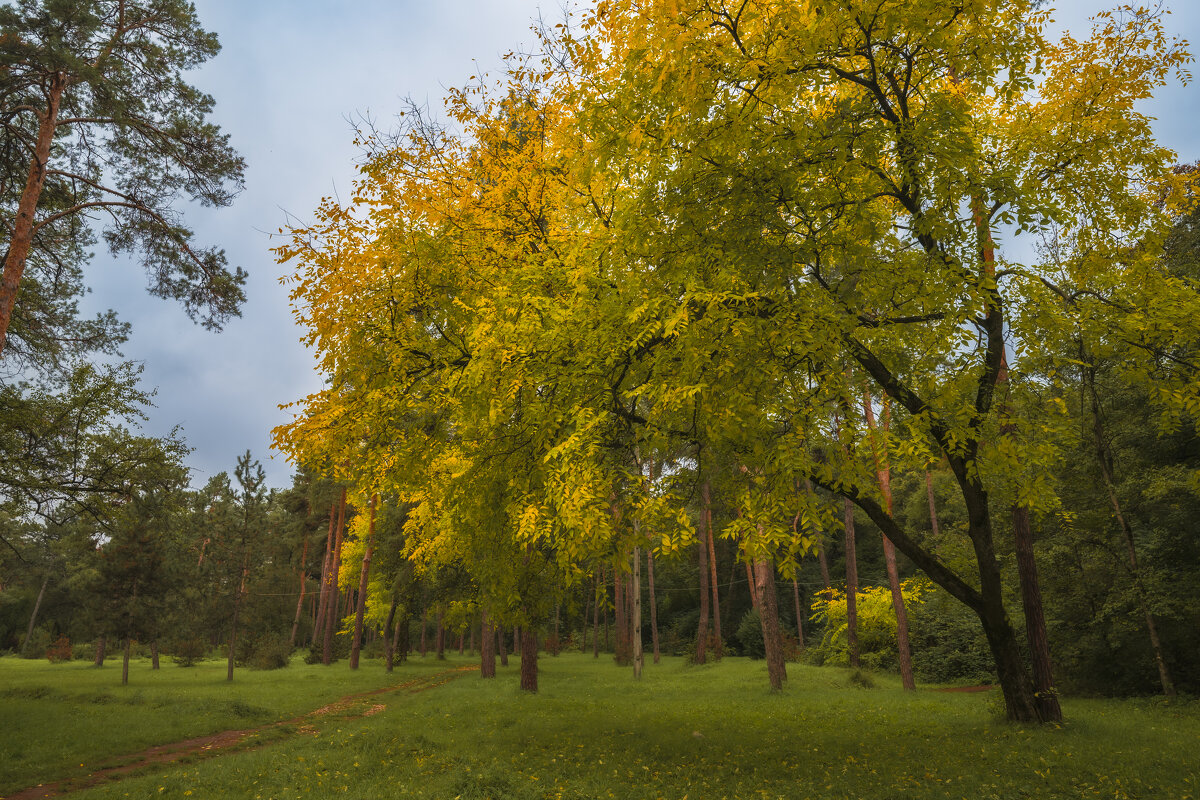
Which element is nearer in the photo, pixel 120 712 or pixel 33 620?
pixel 120 712

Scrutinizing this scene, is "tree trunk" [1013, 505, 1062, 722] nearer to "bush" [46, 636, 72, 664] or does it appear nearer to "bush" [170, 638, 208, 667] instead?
"bush" [170, 638, 208, 667]

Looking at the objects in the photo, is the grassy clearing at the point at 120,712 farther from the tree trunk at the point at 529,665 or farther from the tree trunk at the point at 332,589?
the tree trunk at the point at 332,589

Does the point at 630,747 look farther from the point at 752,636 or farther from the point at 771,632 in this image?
the point at 752,636

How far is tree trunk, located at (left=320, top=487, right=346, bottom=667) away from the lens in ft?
107

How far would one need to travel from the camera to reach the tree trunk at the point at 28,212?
10109 mm

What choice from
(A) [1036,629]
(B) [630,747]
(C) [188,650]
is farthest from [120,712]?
(C) [188,650]

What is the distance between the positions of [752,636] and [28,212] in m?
34.9

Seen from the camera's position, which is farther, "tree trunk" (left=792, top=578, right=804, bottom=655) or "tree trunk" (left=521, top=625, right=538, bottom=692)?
"tree trunk" (left=792, top=578, right=804, bottom=655)

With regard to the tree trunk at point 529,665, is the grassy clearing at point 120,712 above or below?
below

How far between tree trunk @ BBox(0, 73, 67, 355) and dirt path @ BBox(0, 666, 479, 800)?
665 cm

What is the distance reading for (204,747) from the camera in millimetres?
11461

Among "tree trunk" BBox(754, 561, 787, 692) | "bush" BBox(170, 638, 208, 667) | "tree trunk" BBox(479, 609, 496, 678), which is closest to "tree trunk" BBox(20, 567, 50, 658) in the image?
"bush" BBox(170, 638, 208, 667)

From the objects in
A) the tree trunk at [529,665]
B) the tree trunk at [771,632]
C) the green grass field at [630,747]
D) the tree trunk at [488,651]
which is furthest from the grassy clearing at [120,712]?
the tree trunk at [771,632]

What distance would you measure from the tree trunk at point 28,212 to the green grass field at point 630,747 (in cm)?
718
